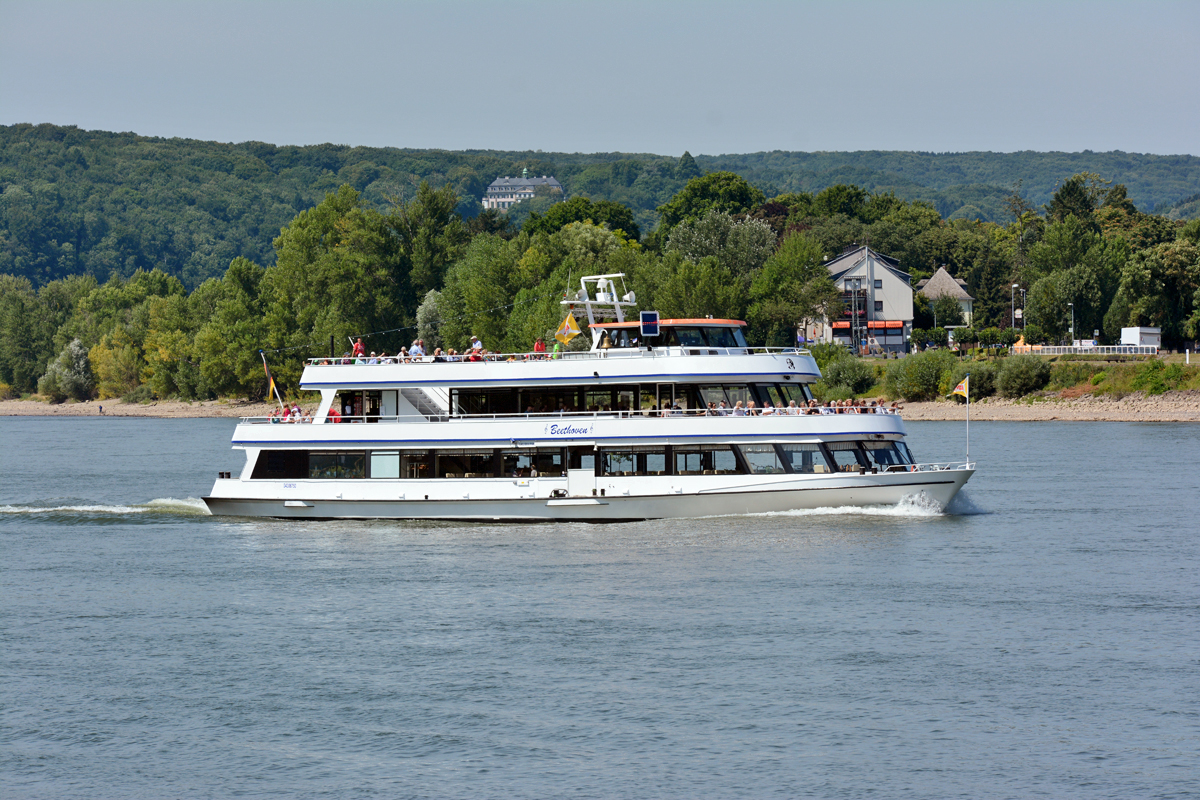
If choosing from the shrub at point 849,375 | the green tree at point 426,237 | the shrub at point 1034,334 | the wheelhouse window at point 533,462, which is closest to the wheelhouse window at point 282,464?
the wheelhouse window at point 533,462

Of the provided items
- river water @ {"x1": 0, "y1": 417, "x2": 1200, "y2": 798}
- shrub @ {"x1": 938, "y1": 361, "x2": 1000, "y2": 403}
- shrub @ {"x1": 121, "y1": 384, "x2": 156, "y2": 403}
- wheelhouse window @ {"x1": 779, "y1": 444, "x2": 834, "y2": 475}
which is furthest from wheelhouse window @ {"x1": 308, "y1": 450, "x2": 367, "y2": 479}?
shrub @ {"x1": 121, "y1": 384, "x2": 156, "y2": 403}

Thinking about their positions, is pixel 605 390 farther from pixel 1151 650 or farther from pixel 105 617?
pixel 1151 650

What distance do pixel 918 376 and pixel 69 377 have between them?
90679mm

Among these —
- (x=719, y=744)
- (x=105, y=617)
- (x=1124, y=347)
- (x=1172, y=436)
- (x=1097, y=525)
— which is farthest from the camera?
(x=1124, y=347)

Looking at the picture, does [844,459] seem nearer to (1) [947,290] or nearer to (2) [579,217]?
(1) [947,290]

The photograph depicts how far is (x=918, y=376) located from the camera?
312ft

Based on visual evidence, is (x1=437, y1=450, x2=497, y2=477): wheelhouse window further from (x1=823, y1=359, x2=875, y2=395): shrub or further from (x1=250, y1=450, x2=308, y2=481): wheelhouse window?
(x1=823, y1=359, x2=875, y2=395): shrub

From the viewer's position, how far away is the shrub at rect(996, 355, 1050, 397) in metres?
91.2

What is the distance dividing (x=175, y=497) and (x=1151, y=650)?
120ft

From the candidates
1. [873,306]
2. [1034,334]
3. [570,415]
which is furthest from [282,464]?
[873,306]

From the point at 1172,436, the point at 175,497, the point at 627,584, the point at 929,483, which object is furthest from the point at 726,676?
the point at 1172,436

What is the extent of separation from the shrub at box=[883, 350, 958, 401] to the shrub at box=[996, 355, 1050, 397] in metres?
4.89

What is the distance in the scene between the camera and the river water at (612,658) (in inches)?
750

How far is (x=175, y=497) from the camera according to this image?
4969 cm
